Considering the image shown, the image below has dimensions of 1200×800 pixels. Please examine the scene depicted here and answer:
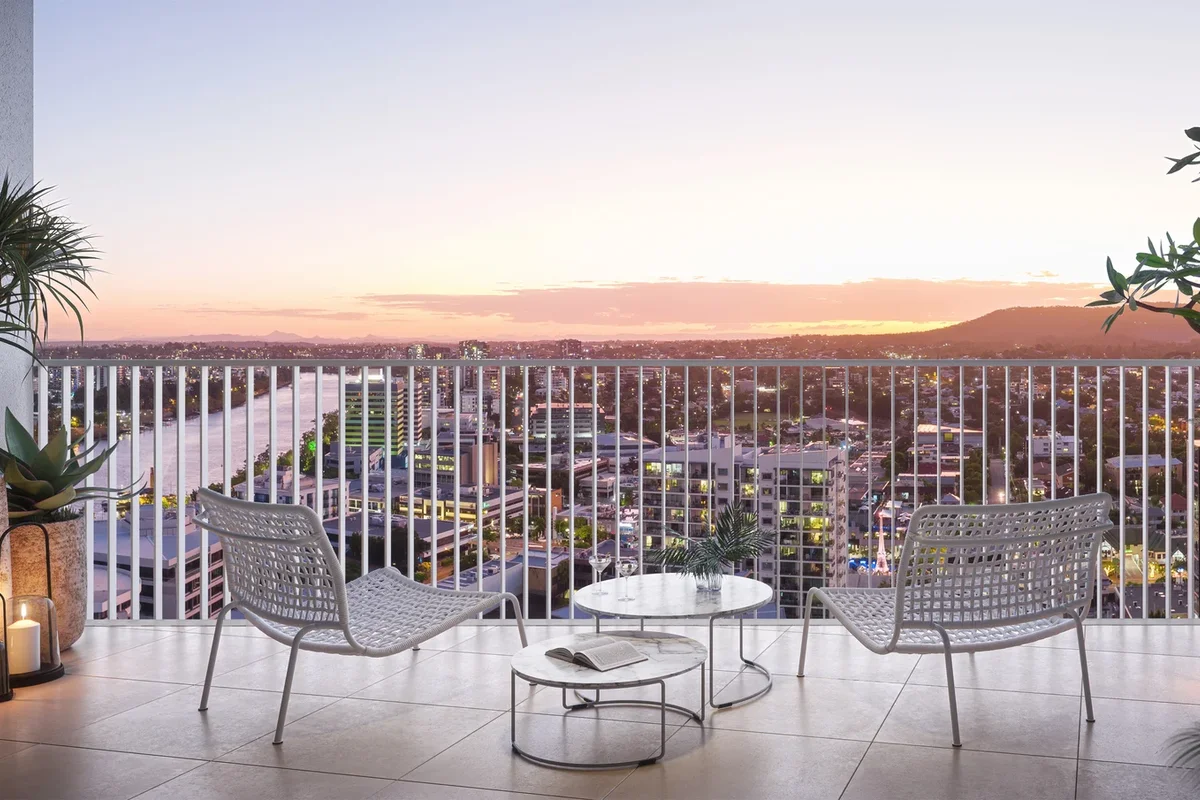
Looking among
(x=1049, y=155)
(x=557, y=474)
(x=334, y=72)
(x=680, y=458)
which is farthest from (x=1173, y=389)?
(x=334, y=72)

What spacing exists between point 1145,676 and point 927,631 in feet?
3.52

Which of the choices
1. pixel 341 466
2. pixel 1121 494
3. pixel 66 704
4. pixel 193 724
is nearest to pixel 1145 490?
pixel 1121 494

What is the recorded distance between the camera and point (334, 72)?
741 cm

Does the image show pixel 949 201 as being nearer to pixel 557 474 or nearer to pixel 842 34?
pixel 842 34

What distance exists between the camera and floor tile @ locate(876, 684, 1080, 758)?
3.04 m

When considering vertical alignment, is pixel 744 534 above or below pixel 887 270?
below

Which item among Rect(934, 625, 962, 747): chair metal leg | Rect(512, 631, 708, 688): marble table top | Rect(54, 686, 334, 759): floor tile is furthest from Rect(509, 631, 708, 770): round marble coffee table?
Rect(54, 686, 334, 759): floor tile

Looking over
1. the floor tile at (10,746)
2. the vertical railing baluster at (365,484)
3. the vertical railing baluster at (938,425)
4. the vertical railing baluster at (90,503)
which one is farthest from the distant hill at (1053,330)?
the floor tile at (10,746)

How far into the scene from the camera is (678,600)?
11.2 feet

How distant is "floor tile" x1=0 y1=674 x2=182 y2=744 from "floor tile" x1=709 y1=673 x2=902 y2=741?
1.98 metres

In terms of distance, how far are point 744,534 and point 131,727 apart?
82.2 inches

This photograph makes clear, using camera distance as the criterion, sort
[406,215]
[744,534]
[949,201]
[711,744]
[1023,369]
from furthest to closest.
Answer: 1. [406,215]
2. [949,201]
3. [1023,369]
4. [744,534]
5. [711,744]

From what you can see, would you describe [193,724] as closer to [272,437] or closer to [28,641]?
[28,641]

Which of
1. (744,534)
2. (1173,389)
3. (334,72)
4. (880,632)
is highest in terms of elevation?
(334,72)
